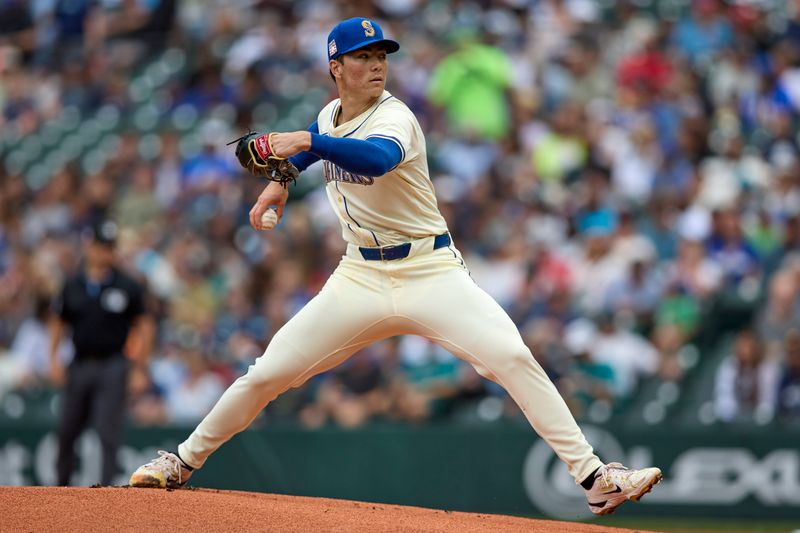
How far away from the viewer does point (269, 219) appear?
5.90 metres

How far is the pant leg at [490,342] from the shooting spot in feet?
18.5

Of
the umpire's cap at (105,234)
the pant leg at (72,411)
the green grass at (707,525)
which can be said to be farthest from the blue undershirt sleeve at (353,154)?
the green grass at (707,525)

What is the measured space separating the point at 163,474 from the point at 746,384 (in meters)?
5.78

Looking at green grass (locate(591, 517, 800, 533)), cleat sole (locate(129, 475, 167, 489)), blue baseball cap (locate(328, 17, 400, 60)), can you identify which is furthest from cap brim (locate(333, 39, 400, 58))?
green grass (locate(591, 517, 800, 533))

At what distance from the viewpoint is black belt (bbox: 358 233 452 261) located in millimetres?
5773

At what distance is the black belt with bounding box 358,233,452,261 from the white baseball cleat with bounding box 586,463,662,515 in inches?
51.3

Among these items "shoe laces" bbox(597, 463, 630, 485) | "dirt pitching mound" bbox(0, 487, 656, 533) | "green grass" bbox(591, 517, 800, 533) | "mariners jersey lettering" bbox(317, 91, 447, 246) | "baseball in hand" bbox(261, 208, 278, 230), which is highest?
"mariners jersey lettering" bbox(317, 91, 447, 246)

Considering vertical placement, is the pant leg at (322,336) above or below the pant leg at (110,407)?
above

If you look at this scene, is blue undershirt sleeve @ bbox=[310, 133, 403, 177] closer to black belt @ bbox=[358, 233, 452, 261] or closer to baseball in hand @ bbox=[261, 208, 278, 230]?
black belt @ bbox=[358, 233, 452, 261]

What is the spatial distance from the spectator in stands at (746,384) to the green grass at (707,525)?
839mm

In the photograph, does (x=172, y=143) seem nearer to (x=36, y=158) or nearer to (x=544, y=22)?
(x=36, y=158)

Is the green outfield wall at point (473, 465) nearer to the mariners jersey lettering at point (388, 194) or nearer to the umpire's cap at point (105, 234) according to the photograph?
the umpire's cap at point (105, 234)

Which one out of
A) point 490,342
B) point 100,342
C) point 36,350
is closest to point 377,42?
point 490,342

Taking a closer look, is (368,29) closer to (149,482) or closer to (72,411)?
(149,482)
